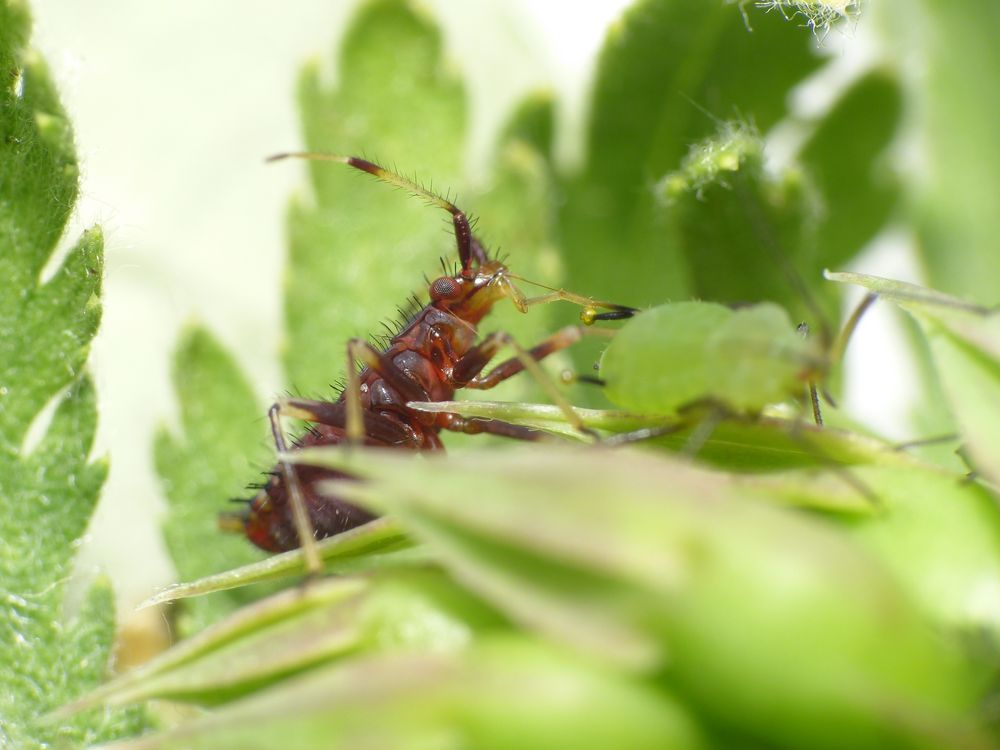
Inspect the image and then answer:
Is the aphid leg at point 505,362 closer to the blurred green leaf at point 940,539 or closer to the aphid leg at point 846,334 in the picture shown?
the aphid leg at point 846,334

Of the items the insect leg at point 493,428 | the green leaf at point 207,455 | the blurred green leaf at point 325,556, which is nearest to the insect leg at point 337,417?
the insect leg at point 493,428

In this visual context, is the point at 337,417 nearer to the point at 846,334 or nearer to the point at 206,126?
the point at 846,334

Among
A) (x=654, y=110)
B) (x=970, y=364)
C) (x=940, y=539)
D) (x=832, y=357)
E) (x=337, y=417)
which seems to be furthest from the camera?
(x=654, y=110)

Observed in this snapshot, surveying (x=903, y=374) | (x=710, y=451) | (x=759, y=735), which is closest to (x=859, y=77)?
(x=903, y=374)

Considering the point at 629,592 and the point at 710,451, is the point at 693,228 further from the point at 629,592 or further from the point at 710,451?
the point at 629,592

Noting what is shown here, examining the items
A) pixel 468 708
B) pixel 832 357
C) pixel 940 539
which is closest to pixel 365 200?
pixel 832 357
